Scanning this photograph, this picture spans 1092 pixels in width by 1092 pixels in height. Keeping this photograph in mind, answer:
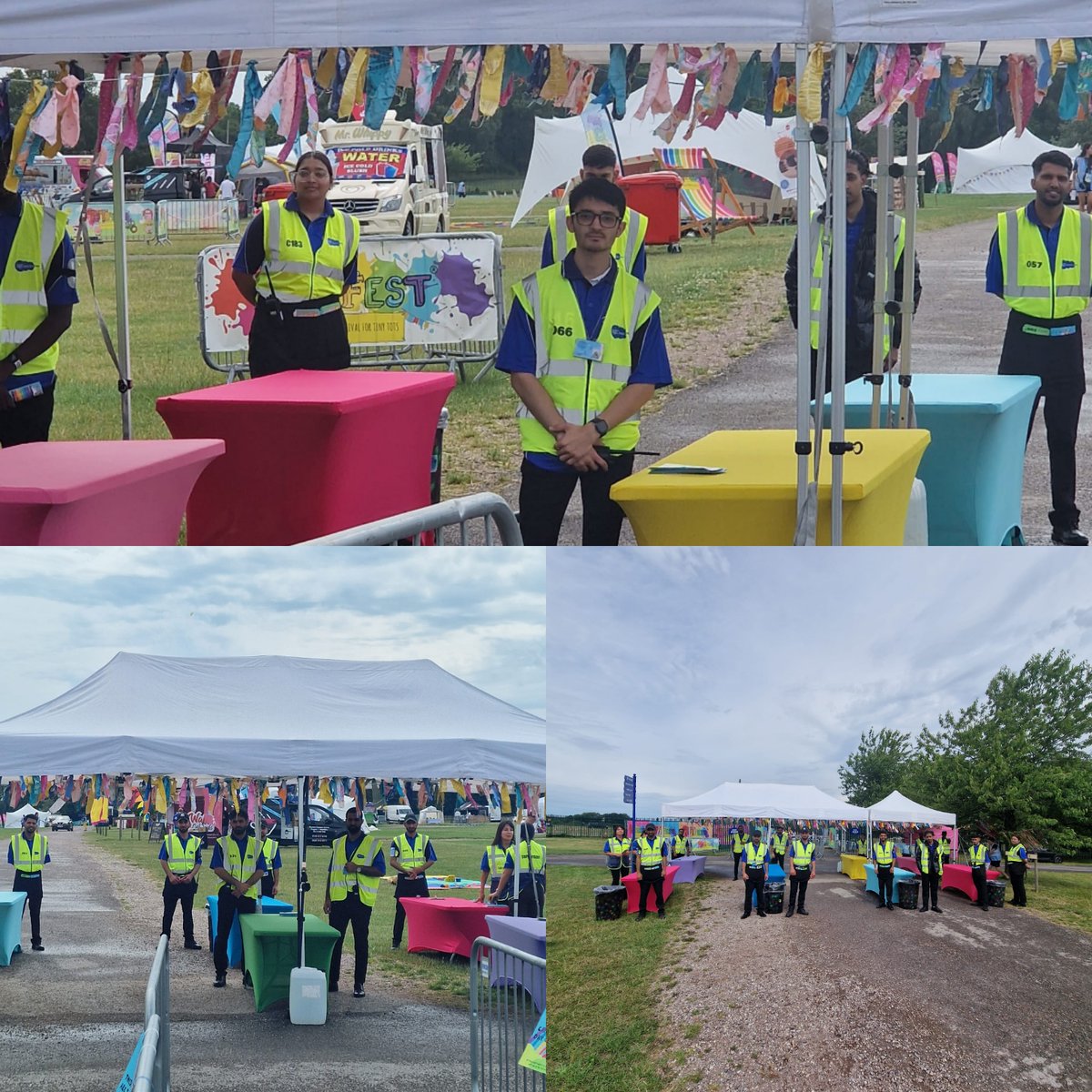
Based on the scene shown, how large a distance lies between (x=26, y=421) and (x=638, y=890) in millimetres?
3755

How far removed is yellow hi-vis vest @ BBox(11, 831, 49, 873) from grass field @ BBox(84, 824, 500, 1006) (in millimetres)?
130

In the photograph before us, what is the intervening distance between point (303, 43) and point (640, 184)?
49.0 ft

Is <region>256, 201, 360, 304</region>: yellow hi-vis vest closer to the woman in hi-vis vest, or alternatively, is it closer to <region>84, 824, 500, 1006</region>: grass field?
the woman in hi-vis vest

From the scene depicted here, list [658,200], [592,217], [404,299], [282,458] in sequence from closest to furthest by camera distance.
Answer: [592,217] → [282,458] → [404,299] → [658,200]

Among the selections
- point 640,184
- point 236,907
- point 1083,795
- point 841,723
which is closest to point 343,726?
point 236,907

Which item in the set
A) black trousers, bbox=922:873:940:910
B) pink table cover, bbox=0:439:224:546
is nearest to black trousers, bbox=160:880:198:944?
pink table cover, bbox=0:439:224:546

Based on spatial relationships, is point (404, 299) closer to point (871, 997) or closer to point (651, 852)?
point (651, 852)

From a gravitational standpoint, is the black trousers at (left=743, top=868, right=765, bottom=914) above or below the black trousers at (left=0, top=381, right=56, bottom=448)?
below

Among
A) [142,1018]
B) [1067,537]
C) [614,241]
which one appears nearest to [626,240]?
[614,241]

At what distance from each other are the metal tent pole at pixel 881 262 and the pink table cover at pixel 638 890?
10.00 ft

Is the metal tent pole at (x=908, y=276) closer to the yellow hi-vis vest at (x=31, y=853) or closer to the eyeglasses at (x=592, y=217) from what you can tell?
the eyeglasses at (x=592, y=217)

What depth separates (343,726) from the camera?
4.09 meters

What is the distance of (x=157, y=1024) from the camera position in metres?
3.84

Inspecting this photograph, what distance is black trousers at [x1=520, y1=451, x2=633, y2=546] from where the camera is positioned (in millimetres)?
5805
